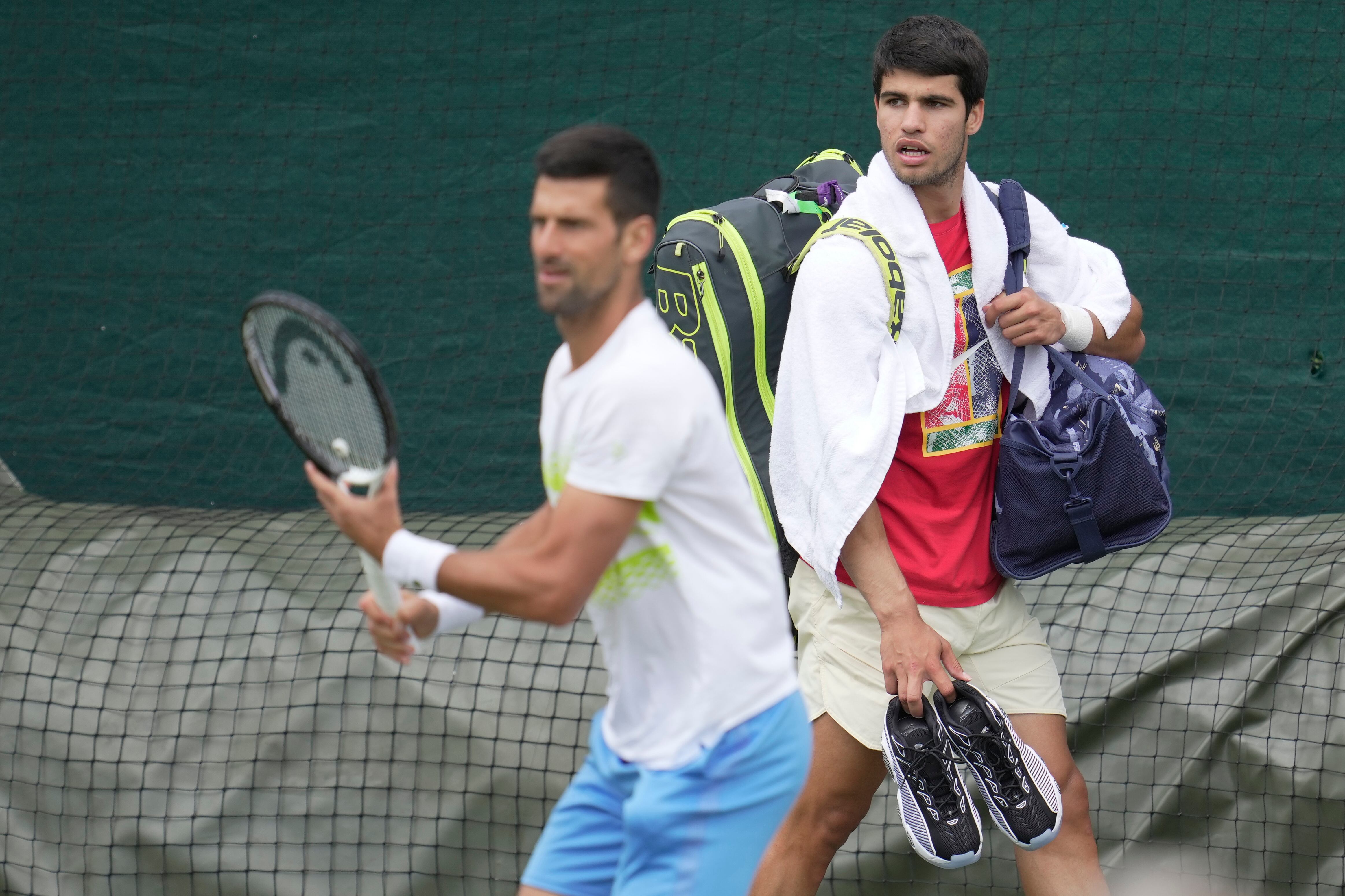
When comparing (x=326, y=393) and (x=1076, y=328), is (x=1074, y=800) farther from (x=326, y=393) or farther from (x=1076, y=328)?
(x=326, y=393)

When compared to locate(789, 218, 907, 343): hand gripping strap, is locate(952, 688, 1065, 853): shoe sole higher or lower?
lower

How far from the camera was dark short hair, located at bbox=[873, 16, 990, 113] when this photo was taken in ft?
9.01

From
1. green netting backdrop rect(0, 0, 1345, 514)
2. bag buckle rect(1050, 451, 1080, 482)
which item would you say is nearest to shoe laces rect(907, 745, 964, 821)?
bag buckle rect(1050, 451, 1080, 482)

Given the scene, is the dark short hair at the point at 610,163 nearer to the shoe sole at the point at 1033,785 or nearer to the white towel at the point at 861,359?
the white towel at the point at 861,359

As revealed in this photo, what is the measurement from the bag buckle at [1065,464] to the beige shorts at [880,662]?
0.30 meters

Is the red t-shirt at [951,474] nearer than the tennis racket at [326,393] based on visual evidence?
No

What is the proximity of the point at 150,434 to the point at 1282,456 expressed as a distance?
4026 mm

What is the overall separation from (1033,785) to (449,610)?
4.02 ft

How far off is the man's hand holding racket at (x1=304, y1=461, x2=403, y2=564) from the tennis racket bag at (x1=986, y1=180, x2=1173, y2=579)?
1363 mm

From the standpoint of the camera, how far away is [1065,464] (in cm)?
275

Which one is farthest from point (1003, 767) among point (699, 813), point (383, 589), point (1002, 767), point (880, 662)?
point (383, 589)

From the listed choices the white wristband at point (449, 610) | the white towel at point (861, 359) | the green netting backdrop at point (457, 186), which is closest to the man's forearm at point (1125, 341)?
the white towel at point (861, 359)

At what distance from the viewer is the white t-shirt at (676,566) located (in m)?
1.84

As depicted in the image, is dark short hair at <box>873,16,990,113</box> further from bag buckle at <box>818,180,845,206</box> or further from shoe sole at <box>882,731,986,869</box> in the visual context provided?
shoe sole at <box>882,731,986,869</box>
